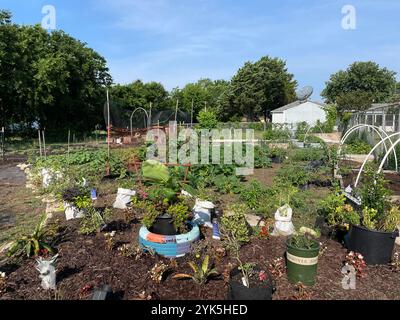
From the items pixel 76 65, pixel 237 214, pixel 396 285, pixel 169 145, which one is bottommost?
pixel 396 285

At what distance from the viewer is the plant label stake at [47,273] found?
9.61 ft

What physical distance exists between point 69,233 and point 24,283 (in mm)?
1250

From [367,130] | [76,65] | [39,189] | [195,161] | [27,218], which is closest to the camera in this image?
[27,218]

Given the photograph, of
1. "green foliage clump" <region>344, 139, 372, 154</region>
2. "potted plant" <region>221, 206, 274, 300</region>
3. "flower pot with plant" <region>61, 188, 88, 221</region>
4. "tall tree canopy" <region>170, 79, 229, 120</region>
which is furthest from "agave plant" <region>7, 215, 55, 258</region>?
"tall tree canopy" <region>170, 79, 229, 120</region>

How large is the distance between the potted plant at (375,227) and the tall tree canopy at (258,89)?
3566cm

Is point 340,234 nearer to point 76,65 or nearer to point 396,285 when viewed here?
point 396,285

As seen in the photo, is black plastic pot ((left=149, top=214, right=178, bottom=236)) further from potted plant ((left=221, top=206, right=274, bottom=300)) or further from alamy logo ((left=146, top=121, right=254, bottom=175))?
→ alamy logo ((left=146, top=121, right=254, bottom=175))

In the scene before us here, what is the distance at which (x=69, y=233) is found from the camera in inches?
173

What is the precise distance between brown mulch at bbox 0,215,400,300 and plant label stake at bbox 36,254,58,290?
0.25ft

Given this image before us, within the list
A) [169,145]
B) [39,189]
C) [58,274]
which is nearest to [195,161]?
[169,145]

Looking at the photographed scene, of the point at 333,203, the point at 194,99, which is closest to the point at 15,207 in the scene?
the point at 333,203

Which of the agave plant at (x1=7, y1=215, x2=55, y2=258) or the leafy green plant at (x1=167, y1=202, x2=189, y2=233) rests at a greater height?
the leafy green plant at (x1=167, y1=202, x2=189, y2=233)

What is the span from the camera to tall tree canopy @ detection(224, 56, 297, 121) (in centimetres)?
3897

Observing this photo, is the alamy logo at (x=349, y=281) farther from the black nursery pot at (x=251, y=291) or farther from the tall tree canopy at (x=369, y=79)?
the tall tree canopy at (x=369, y=79)
